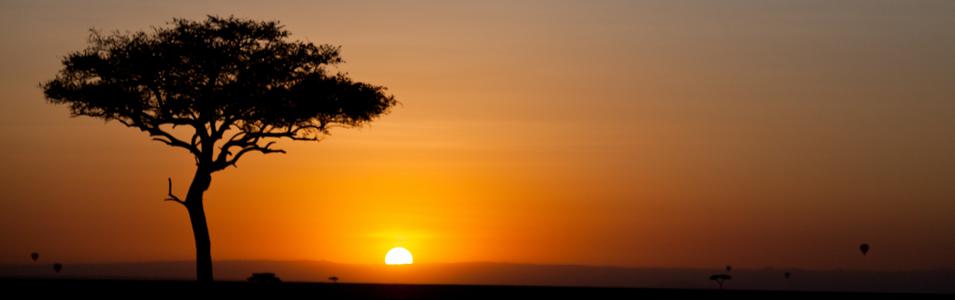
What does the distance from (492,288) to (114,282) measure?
15934mm

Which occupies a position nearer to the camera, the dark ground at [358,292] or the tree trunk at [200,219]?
the dark ground at [358,292]

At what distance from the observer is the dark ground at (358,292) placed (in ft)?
147

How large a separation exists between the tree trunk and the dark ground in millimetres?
9921

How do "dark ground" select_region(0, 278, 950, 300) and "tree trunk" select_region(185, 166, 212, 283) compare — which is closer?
"dark ground" select_region(0, 278, 950, 300)

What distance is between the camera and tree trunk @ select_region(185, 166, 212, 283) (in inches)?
2534

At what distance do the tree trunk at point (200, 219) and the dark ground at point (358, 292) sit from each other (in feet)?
32.6

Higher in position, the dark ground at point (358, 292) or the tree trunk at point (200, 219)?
the tree trunk at point (200, 219)

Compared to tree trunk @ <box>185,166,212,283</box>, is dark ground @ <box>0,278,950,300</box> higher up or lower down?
lower down

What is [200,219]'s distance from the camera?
2554 inches

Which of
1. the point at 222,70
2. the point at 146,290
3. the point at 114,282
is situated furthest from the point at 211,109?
the point at 146,290

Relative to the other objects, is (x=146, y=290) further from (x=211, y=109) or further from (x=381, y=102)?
(x=381, y=102)

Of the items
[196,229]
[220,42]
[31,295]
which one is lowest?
[31,295]

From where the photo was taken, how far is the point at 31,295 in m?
42.6

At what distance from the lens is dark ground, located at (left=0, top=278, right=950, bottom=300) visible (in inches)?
1762
